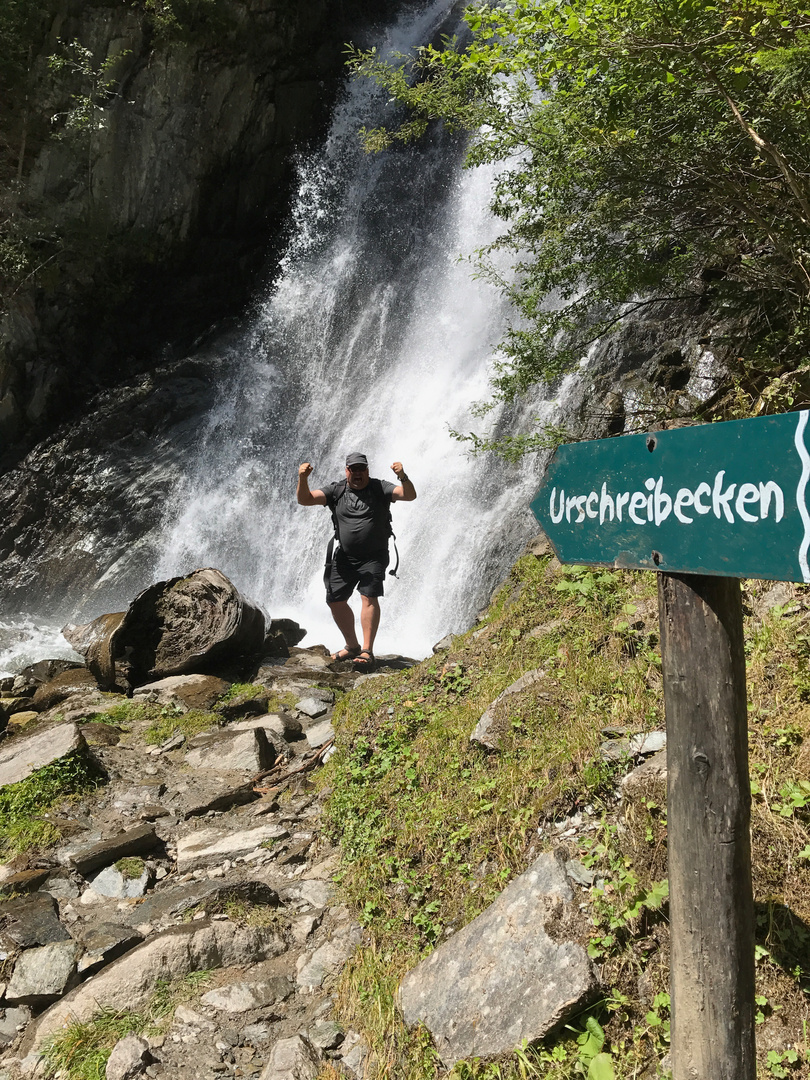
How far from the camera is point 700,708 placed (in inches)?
58.5

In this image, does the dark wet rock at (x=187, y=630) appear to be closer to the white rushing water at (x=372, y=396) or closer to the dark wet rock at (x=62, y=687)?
the dark wet rock at (x=62, y=687)

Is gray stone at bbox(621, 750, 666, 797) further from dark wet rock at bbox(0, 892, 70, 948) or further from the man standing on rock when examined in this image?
the man standing on rock

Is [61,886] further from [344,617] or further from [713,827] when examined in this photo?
[344,617]

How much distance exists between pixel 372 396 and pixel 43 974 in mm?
11067

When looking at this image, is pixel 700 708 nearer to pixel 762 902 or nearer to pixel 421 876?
pixel 762 902

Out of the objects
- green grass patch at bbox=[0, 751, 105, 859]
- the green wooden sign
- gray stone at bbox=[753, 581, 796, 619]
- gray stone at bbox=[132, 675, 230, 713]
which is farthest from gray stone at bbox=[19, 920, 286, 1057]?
gray stone at bbox=[132, 675, 230, 713]

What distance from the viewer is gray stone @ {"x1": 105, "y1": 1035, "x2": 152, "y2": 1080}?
2.46 meters

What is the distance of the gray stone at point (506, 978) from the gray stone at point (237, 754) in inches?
96.5

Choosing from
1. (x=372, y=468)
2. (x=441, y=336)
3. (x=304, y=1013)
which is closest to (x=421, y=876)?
(x=304, y=1013)

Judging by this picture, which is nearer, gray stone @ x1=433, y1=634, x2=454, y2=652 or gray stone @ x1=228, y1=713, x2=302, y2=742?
gray stone @ x1=228, y1=713, x2=302, y2=742

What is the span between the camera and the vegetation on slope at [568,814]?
207cm

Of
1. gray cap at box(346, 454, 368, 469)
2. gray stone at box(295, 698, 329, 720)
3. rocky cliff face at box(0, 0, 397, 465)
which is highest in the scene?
rocky cliff face at box(0, 0, 397, 465)

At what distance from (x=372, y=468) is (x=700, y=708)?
10.5 metres

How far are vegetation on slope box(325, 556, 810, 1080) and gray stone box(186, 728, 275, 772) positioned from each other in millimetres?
700
